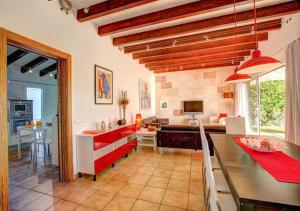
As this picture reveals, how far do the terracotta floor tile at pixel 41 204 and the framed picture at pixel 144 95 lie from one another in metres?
3.85

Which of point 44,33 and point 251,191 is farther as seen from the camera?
point 44,33

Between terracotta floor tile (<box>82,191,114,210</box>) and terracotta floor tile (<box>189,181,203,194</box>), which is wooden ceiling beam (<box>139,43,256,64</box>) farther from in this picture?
terracotta floor tile (<box>82,191,114,210</box>)

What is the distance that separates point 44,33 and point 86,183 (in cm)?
240

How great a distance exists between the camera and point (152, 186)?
2252 mm

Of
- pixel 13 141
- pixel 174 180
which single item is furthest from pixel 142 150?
pixel 13 141

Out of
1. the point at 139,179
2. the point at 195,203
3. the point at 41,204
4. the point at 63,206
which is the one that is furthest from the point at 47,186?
the point at 195,203

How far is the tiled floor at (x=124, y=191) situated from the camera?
181 cm

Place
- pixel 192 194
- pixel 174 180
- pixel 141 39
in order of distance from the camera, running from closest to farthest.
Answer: pixel 192 194 → pixel 174 180 → pixel 141 39

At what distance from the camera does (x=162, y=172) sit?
8.93 feet

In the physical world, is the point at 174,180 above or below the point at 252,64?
below

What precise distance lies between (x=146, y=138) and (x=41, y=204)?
2.88 meters

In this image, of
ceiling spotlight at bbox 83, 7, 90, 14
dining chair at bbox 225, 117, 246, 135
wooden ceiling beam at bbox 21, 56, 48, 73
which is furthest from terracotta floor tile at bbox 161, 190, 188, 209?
wooden ceiling beam at bbox 21, 56, 48, 73

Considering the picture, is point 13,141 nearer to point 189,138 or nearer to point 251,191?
point 189,138

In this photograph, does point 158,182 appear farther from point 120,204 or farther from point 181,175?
point 120,204
